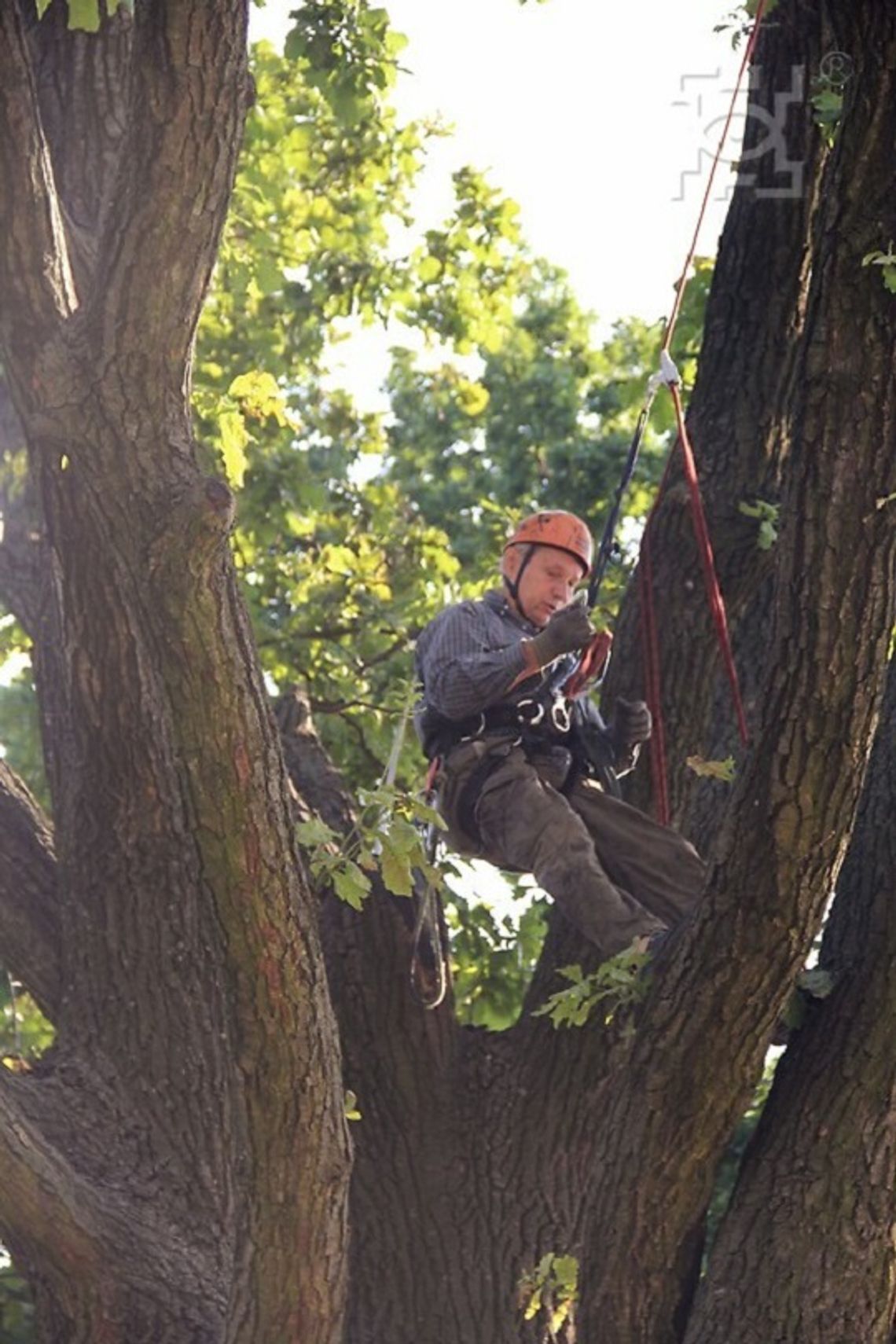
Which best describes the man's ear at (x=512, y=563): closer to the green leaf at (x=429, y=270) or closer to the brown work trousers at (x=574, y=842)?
the brown work trousers at (x=574, y=842)

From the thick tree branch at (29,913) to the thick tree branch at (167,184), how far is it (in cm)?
209

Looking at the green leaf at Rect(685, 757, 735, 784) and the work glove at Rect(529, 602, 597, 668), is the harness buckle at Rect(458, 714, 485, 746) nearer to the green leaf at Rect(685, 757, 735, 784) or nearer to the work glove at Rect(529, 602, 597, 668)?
the work glove at Rect(529, 602, 597, 668)

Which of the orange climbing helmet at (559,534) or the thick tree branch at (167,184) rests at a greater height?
the orange climbing helmet at (559,534)

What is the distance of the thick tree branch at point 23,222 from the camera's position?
5.32m

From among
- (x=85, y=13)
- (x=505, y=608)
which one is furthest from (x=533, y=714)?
(x=85, y=13)

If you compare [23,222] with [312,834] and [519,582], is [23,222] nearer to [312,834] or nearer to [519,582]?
[312,834]

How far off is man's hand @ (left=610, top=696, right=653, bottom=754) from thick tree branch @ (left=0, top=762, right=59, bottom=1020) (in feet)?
5.73

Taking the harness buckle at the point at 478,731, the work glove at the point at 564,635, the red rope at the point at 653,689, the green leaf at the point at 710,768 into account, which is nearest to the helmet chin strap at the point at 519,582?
the red rope at the point at 653,689

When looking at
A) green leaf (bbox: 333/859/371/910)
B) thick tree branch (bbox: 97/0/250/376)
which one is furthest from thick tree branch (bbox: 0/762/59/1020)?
thick tree branch (bbox: 97/0/250/376)

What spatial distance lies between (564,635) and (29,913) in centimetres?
189

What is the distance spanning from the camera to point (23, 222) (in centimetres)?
542

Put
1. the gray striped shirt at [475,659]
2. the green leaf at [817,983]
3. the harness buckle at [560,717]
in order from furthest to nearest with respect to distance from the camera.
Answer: the harness buckle at [560,717] < the gray striped shirt at [475,659] < the green leaf at [817,983]

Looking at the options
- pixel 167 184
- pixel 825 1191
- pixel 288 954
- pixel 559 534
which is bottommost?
pixel 825 1191

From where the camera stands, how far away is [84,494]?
205 inches
